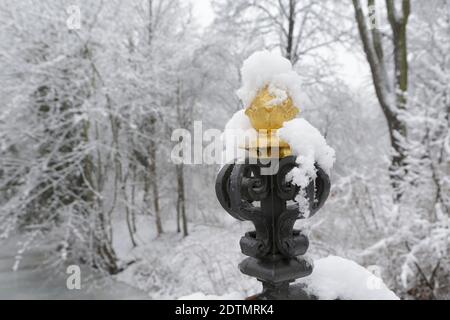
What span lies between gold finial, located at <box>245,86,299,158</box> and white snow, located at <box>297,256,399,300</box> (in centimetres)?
45

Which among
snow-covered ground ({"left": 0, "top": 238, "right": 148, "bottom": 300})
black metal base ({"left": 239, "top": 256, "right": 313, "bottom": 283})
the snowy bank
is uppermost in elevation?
black metal base ({"left": 239, "top": 256, "right": 313, "bottom": 283})

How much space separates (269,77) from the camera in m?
1.19

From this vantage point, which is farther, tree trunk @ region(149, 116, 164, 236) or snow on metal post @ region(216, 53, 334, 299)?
tree trunk @ region(149, 116, 164, 236)

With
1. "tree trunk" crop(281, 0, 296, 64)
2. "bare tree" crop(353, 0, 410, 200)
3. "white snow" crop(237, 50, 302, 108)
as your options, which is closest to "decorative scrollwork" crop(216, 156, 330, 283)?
"white snow" crop(237, 50, 302, 108)

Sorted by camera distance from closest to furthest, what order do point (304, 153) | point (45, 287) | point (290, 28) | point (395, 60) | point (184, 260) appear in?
point (304, 153) < point (395, 60) < point (45, 287) < point (184, 260) < point (290, 28)

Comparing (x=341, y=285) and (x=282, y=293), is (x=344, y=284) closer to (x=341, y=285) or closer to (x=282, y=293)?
(x=341, y=285)

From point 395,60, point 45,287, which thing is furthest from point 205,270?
point 395,60

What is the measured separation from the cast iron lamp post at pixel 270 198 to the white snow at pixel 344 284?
65 millimetres

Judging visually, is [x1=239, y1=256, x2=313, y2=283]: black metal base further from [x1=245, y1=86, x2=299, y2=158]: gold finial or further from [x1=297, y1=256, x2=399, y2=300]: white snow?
[x1=245, y1=86, x2=299, y2=158]: gold finial

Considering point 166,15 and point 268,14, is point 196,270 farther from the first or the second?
point 166,15

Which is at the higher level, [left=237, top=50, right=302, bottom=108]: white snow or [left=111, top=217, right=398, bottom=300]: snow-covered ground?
[left=237, top=50, right=302, bottom=108]: white snow

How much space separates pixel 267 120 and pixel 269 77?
135 millimetres

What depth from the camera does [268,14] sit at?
11.0 metres

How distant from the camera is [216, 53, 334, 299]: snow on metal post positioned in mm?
1108
